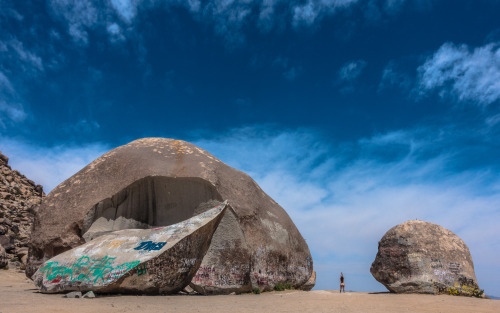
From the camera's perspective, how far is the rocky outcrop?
1964 centimetres

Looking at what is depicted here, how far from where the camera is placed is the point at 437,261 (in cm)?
1043

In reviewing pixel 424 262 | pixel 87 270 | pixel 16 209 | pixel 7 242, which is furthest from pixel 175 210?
pixel 16 209

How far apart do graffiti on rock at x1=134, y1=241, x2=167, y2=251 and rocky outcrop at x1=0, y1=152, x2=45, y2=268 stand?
1304 centimetres

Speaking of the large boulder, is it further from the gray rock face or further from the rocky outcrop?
the rocky outcrop

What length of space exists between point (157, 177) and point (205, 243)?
3.06 meters

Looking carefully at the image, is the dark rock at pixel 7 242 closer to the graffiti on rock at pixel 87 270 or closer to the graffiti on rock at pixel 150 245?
the graffiti on rock at pixel 87 270

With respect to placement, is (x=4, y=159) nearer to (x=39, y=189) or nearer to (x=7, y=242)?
(x=39, y=189)

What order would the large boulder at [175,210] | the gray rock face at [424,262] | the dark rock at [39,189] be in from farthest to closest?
the dark rock at [39,189] < the gray rock face at [424,262] < the large boulder at [175,210]

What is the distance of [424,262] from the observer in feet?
34.4

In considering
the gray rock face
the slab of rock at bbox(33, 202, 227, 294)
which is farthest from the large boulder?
the gray rock face

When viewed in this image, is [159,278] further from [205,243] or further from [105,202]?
[105,202]

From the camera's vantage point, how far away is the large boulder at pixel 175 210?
935 centimetres

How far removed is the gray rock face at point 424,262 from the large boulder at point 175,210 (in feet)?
9.20

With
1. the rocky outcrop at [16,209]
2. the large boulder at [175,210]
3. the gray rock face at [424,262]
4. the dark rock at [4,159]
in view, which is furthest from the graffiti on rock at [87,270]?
the dark rock at [4,159]
